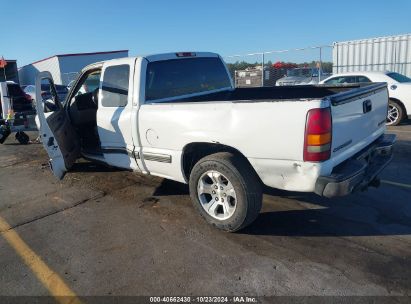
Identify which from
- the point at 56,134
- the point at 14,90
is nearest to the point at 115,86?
the point at 56,134

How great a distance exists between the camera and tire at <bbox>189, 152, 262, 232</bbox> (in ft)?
12.1

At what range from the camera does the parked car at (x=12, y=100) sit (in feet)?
35.1

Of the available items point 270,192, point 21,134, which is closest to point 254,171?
point 270,192

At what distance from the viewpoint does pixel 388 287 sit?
2932 mm

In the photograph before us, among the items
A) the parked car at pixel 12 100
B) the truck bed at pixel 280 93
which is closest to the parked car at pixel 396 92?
the truck bed at pixel 280 93

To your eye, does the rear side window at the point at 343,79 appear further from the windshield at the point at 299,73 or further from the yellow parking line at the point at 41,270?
the yellow parking line at the point at 41,270

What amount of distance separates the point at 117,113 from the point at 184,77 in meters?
1.03

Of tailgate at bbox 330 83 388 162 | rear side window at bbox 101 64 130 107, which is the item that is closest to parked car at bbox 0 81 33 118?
rear side window at bbox 101 64 130 107

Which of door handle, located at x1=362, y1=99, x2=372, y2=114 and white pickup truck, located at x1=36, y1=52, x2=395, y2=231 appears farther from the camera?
door handle, located at x1=362, y1=99, x2=372, y2=114

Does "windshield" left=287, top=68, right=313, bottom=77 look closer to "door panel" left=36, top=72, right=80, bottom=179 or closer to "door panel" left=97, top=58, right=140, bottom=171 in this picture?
"door panel" left=36, top=72, right=80, bottom=179

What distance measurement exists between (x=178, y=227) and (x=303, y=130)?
1828mm

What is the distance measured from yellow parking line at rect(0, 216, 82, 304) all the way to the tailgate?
2546mm

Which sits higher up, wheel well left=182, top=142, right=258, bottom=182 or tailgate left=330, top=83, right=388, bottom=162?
tailgate left=330, top=83, right=388, bottom=162

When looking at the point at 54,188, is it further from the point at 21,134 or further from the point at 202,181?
the point at 21,134
